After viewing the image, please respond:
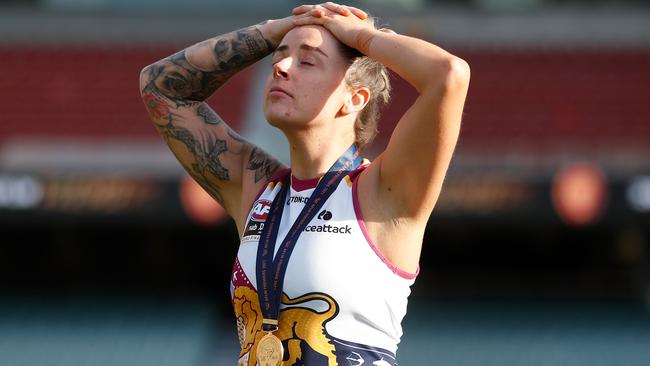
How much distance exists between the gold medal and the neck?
59cm

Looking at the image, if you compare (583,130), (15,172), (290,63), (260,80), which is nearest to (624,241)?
(583,130)

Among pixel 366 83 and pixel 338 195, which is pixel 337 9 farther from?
pixel 338 195

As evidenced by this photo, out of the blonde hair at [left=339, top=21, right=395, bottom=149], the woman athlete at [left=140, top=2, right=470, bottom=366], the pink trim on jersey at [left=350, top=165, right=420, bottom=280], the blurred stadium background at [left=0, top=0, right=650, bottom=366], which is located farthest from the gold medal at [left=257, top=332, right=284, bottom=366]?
the blurred stadium background at [left=0, top=0, right=650, bottom=366]

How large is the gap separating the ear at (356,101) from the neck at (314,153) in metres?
0.10

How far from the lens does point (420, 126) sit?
348 centimetres

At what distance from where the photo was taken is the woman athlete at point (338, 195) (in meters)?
3.50

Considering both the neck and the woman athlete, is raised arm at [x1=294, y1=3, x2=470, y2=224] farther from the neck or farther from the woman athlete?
the neck

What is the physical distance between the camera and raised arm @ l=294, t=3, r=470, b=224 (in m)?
3.44

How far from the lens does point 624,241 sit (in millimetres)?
13125

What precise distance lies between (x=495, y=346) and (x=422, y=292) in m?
1.44

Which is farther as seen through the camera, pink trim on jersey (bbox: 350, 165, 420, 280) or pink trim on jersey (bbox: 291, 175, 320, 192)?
pink trim on jersey (bbox: 291, 175, 320, 192)

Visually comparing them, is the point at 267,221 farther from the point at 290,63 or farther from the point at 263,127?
the point at 263,127

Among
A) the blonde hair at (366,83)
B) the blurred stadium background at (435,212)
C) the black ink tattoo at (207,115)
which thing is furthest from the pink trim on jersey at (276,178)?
the blurred stadium background at (435,212)

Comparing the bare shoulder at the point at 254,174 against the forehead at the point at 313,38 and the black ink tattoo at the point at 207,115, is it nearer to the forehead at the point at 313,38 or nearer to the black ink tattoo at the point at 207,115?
the black ink tattoo at the point at 207,115
